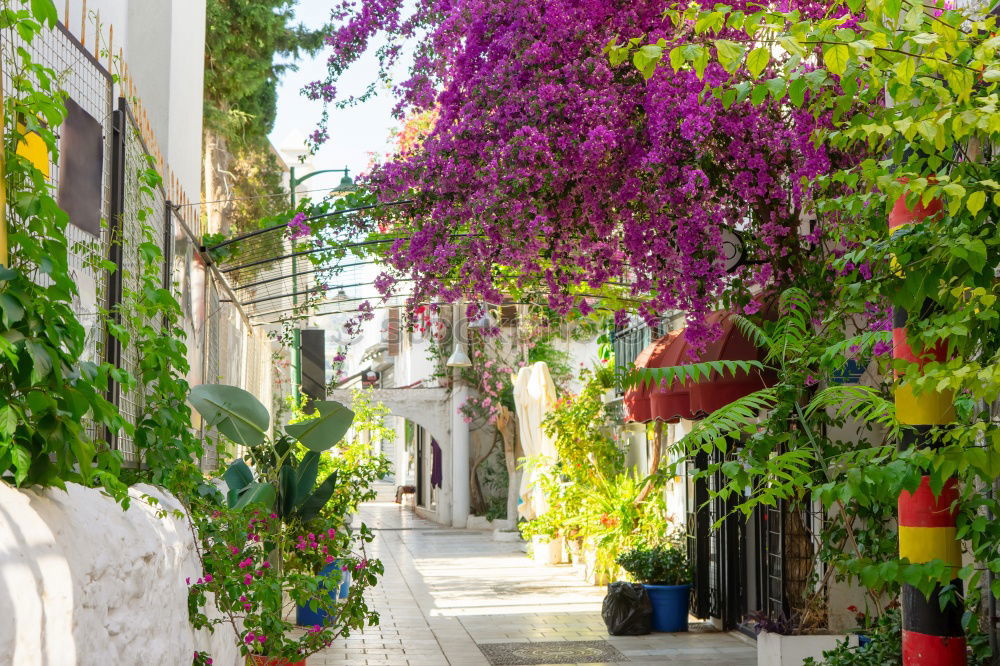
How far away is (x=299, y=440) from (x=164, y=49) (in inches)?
141

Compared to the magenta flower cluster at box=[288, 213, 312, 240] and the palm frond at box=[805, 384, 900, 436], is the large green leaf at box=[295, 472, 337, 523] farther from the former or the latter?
the palm frond at box=[805, 384, 900, 436]

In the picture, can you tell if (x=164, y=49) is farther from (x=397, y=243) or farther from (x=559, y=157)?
(x=559, y=157)

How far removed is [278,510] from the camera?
9117 mm

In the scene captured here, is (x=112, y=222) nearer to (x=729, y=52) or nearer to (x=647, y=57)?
(x=647, y=57)

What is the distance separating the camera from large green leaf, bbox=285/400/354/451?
867 centimetres

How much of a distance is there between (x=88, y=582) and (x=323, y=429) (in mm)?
5655

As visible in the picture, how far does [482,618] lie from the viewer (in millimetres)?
12617

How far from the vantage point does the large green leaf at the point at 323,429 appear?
867cm

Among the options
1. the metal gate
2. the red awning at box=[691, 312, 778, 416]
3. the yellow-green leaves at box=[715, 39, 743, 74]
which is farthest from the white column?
the yellow-green leaves at box=[715, 39, 743, 74]

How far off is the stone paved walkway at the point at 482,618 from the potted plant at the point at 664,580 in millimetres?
242

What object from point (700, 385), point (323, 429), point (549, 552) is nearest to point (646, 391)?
point (700, 385)

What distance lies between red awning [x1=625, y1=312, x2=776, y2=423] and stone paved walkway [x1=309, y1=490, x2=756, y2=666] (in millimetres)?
2318

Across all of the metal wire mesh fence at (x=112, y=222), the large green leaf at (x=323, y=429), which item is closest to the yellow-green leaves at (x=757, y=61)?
the metal wire mesh fence at (x=112, y=222)

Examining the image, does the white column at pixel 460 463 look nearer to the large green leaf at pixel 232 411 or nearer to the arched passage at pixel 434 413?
the arched passage at pixel 434 413
